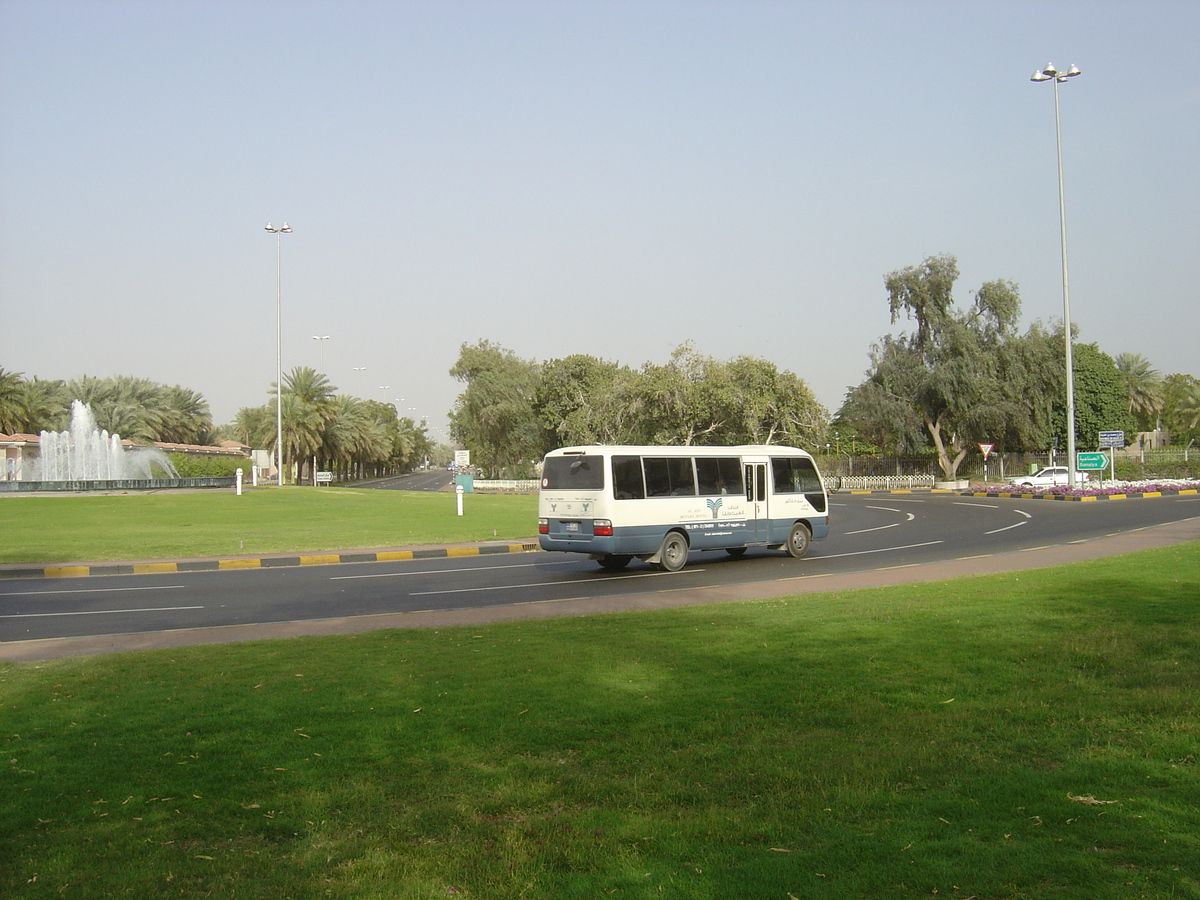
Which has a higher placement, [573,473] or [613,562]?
[573,473]

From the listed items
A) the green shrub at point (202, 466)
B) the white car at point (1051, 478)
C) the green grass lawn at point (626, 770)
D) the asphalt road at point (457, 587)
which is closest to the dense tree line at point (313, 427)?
the green shrub at point (202, 466)

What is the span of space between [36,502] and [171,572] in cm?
2209

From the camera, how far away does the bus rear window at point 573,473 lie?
17.7 metres

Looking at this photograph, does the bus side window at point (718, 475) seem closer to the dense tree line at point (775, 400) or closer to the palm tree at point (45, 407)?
the dense tree line at point (775, 400)

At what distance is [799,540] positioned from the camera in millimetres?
20484

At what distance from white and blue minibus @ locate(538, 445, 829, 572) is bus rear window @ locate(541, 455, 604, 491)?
0.02 m

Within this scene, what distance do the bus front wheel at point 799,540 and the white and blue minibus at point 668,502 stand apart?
0.07 feet

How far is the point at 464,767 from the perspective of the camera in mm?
5141

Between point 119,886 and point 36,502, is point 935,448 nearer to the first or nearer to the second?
point 36,502

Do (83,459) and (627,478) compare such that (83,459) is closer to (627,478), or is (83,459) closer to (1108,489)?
(627,478)

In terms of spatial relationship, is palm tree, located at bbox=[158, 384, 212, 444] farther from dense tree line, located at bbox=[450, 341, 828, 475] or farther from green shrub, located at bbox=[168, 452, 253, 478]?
dense tree line, located at bbox=[450, 341, 828, 475]

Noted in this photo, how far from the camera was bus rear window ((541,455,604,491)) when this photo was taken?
1772cm

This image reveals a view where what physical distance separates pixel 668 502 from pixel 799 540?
3784 millimetres

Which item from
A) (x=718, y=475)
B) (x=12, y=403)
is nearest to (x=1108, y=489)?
(x=718, y=475)
